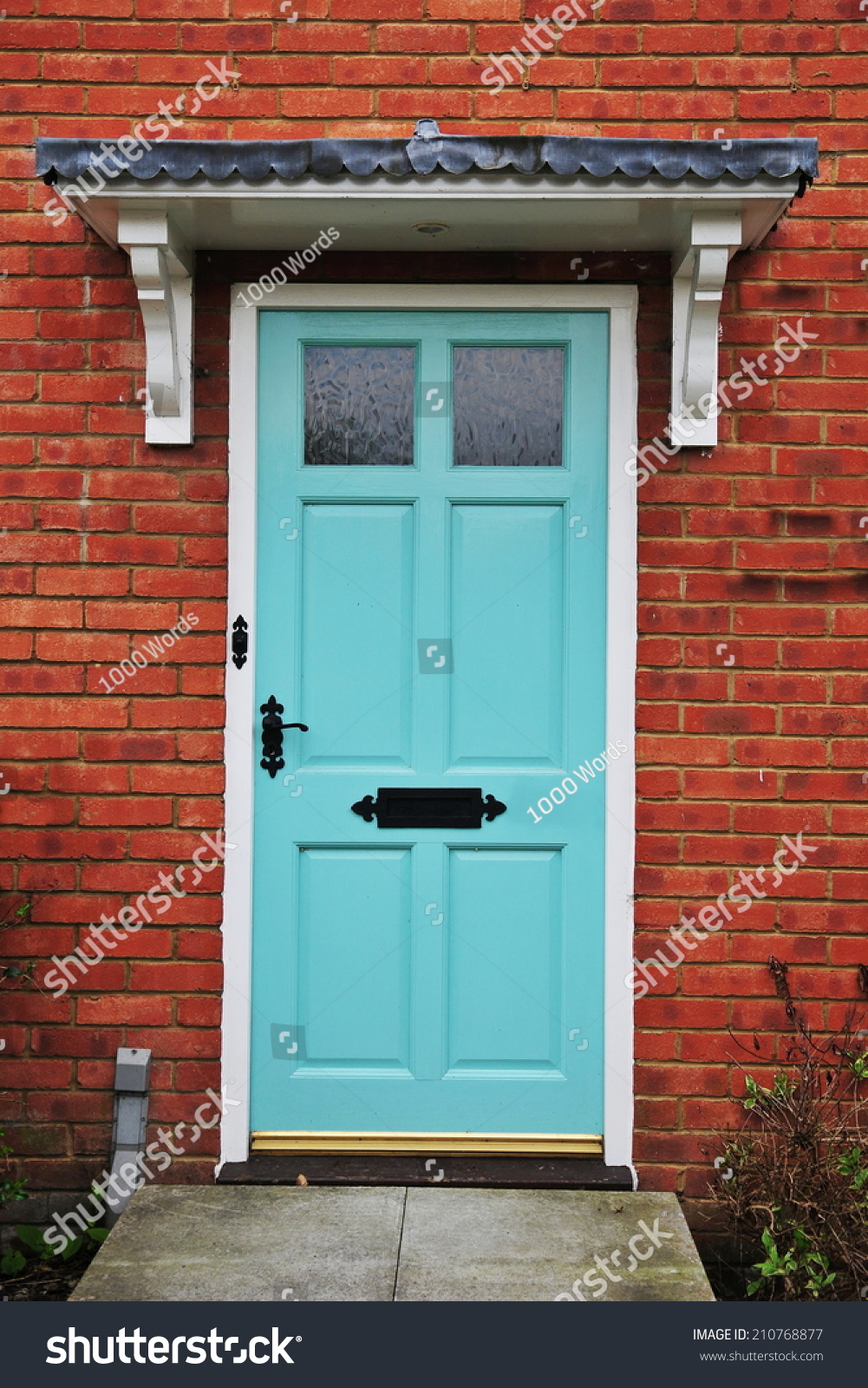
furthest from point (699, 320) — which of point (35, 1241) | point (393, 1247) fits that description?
point (35, 1241)

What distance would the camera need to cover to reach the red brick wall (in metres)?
3.46

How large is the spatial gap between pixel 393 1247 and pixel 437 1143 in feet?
1.65

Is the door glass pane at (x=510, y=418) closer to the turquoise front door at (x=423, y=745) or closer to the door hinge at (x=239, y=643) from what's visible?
the turquoise front door at (x=423, y=745)

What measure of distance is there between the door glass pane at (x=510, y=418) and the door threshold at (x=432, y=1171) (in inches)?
83.3

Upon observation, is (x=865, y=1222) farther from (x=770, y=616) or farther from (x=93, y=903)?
(x=93, y=903)

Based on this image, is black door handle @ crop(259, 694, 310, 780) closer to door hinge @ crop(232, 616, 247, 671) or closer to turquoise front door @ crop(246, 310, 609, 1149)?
turquoise front door @ crop(246, 310, 609, 1149)

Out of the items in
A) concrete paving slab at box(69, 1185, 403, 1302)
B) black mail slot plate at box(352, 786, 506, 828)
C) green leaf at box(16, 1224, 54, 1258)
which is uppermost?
black mail slot plate at box(352, 786, 506, 828)

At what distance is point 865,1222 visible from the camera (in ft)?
9.86

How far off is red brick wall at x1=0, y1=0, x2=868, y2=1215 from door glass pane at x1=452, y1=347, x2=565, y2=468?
283 millimetres

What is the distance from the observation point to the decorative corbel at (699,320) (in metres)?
3.13

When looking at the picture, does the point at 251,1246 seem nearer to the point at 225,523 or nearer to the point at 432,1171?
the point at 432,1171

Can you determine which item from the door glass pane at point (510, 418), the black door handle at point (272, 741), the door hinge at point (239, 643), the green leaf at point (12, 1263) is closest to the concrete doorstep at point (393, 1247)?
the green leaf at point (12, 1263)

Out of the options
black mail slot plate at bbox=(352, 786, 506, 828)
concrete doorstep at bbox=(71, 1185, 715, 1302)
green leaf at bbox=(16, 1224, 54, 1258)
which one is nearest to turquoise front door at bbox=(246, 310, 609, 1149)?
black mail slot plate at bbox=(352, 786, 506, 828)

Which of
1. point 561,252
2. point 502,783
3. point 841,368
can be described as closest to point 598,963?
point 502,783
